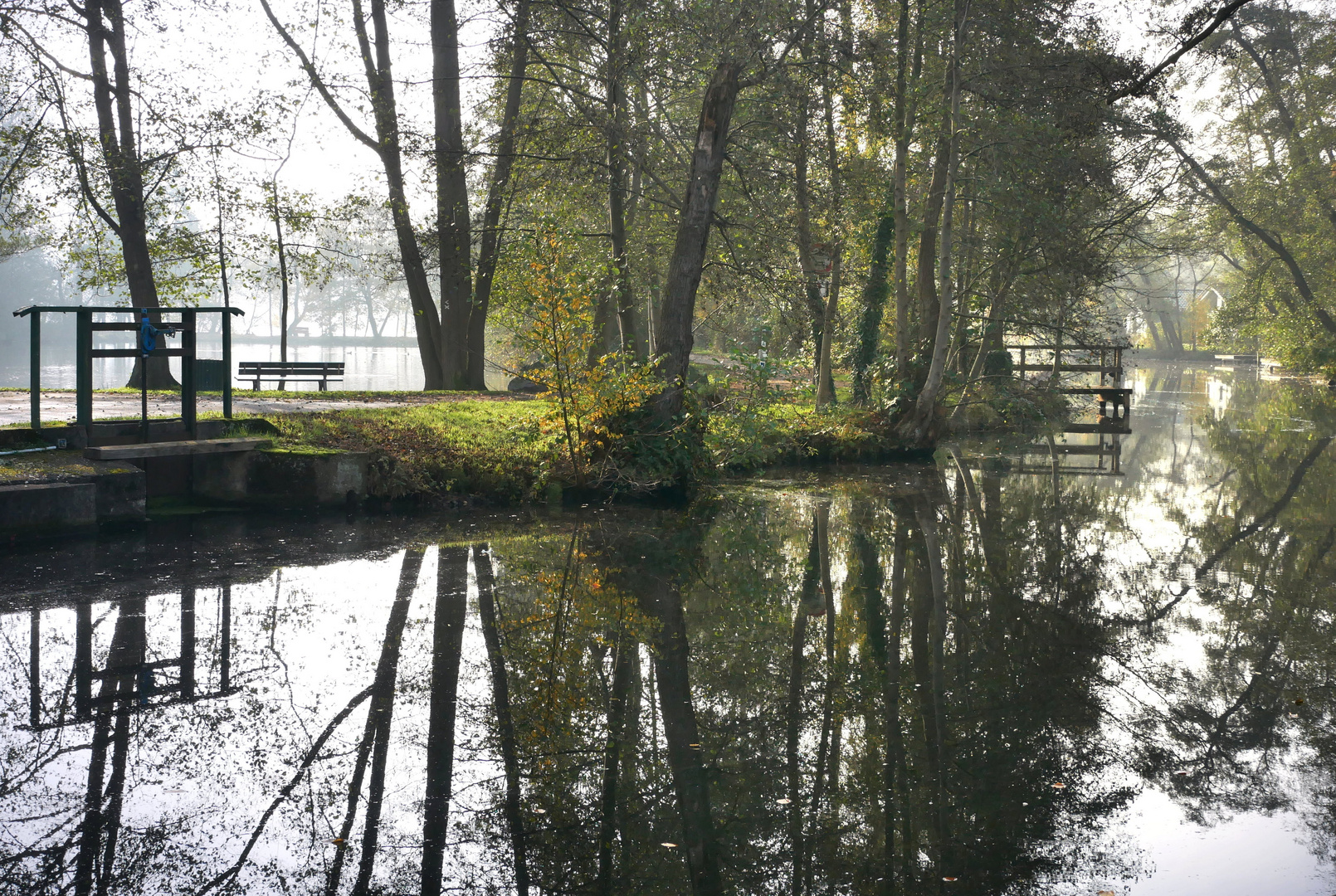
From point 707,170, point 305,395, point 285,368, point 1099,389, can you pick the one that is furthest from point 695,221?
point 1099,389

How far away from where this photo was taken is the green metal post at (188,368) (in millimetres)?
9891

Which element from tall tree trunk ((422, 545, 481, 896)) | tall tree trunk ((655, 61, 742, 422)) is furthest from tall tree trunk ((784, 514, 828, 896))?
tall tree trunk ((655, 61, 742, 422))

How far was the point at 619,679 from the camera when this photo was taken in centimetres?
541

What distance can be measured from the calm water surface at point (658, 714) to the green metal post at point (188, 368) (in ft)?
4.19

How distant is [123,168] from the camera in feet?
62.3

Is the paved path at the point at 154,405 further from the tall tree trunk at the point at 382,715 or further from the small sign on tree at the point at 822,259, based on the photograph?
the small sign on tree at the point at 822,259

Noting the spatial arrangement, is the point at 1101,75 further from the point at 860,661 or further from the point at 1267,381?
the point at 1267,381

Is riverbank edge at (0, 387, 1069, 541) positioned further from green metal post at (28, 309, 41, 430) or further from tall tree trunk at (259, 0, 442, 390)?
tall tree trunk at (259, 0, 442, 390)

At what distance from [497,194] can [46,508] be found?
10931mm

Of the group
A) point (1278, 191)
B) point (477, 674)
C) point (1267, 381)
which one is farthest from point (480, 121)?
point (1267, 381)

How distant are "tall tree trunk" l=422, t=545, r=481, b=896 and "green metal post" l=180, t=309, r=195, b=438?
3.75 m

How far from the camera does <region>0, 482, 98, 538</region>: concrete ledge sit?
27.3ft

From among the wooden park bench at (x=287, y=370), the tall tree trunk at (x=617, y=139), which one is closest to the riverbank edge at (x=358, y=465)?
the tall tree trunk at (x=617, y=139)

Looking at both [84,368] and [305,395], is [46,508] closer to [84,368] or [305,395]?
[84,368]
